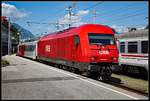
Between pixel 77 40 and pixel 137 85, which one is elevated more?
pixel 77 40

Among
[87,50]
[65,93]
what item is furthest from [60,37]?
[65,93]

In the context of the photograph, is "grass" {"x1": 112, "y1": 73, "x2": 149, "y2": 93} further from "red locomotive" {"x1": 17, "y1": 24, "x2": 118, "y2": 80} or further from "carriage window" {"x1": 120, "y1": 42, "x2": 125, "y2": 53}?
"carriage window" {"x1": 120, "y1": 42, "x2": 125, "y2": 53}

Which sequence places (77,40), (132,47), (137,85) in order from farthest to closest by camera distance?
1. (132,47)
2. (77,40)
3. (137,85)

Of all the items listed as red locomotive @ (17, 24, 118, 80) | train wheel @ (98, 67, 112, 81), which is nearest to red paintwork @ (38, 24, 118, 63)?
red locomotive @ (17, 24, 118, 80)

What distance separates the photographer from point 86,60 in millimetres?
18547

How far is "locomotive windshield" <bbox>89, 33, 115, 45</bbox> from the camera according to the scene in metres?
19.4

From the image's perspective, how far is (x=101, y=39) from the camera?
19594 millimetres

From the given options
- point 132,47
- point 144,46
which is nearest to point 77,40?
point 132,47

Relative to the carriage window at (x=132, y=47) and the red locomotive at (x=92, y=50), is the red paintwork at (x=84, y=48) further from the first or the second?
the carriage window at (x=132, y=47)

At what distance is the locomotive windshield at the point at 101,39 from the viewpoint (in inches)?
764

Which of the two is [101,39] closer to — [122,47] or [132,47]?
[132,47]

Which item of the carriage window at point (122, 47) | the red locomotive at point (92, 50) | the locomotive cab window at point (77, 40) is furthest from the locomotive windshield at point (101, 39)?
the carriage window at point (122, 47)

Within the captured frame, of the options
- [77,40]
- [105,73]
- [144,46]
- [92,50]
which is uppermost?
[77,40]

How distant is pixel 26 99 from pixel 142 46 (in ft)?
35.2
